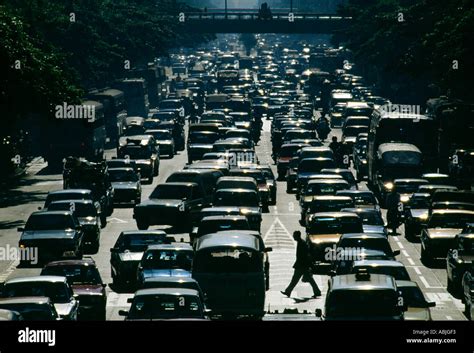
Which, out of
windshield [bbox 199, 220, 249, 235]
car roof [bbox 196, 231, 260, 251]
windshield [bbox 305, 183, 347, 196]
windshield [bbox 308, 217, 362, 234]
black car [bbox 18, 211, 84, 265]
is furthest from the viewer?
windshield [bbox 305, 183, 347, 196]

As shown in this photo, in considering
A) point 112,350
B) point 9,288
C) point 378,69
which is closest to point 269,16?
point 378,69

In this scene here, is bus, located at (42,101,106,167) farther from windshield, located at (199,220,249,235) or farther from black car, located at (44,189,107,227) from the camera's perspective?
windshield, located at (199,220,249,235)

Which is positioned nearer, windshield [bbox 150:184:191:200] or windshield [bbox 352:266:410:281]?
windshield [bbox 352:266:410:281]

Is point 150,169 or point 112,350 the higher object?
point 112,350

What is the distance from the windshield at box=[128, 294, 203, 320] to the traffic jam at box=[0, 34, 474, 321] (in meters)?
0.02

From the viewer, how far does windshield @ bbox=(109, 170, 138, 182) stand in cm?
5659

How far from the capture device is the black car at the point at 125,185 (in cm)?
5531

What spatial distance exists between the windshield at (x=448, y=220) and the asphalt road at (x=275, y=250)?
3.88 feet

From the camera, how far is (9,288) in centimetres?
2555

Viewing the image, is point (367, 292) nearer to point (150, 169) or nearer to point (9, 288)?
point (9, 288)

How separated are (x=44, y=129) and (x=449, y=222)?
3457 cm

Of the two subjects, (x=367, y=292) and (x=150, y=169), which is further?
(x=150, y=169)

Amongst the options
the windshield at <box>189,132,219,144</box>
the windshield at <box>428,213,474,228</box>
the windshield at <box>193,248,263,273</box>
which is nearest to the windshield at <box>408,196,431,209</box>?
the windshield at <box>428,213,474,228</box>

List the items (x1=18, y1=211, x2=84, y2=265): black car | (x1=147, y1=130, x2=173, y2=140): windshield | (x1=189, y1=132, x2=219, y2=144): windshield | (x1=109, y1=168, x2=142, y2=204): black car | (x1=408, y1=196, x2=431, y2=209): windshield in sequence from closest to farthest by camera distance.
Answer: (x1=18, y1=211, x2=84, y2=265): black car
(x1=408, y1=196, x2=431, y2=209): windshield
(x1=109, y1=168, x2=142, y2=204): black car
(x1=189, y1=132, x2=219, y2=144): windshield
(x1=147, y1=130, x2=173, y2=140): windshield
